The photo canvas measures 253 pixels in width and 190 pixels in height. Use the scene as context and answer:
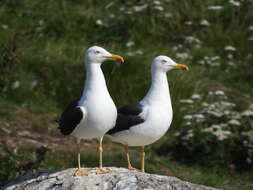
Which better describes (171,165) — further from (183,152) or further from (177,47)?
(177,47)

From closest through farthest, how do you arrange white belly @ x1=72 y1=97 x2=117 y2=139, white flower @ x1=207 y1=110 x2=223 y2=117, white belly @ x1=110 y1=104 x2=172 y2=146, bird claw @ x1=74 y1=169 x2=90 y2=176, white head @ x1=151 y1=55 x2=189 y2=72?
white belly @ x1=72 y1=97 x2=117 y2=139 < bird claw @ x1=74 y1=169 x2=90 y2=176 < white belly @ x1=110 y1=104 x2=172 y2=146 < white head @ x1=151 y1=55 x2=189 y2=72 < white flower @ x1=207 y1=110 x2=223 y2=117

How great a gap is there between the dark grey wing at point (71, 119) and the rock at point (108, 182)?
370mm

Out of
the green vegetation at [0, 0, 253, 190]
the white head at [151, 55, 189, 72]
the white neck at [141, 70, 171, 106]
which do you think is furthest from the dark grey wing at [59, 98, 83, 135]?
the green vegetation at [0, 0, 253, 190]

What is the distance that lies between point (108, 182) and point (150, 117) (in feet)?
2.69

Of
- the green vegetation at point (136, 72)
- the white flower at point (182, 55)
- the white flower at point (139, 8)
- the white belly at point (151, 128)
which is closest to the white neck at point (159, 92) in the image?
the white belly at point (151, 128)

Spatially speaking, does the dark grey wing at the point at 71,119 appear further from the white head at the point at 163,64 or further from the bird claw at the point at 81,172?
the white head at the point at 163,64

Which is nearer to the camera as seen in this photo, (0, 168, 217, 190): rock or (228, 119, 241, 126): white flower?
(0, 168, 217, 190): rock

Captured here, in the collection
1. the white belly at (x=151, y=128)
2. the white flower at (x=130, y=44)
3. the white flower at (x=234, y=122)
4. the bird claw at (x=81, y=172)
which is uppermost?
the white belly at (x=151, y=128)

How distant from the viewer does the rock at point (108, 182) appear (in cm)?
540

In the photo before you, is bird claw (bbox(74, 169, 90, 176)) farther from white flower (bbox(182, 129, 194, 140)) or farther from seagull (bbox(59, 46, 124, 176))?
white flower (bbox(182, 129, 194, 140))

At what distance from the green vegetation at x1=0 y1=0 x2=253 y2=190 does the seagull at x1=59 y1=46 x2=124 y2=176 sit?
1.71 meters

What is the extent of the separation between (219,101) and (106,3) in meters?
4.49

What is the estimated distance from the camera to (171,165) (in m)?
8.67

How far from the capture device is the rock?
17.7 feet
